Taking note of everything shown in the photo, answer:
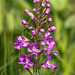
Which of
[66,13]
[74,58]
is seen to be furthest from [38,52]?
[66,13]

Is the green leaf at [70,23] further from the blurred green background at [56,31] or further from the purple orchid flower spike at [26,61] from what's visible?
the purple orchid flower spike at [26,61]

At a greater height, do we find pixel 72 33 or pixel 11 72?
pixel 72 33

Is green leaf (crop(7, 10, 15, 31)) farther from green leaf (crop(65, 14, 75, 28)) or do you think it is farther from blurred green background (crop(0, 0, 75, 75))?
green leaf (crop(65, 14, 75, 28))

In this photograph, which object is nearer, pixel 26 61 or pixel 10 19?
pixel 26 61

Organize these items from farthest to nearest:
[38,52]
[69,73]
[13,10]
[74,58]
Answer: [13,10], [74,58], [69,73], [38,52]

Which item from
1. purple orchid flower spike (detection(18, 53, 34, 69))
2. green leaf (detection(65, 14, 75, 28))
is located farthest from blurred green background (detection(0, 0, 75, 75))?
purple orchid flower spike (detection(18, 53, 34, 69))

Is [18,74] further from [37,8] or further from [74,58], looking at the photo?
[74,58]

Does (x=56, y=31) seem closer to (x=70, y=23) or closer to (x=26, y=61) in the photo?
(x=70, y=23)

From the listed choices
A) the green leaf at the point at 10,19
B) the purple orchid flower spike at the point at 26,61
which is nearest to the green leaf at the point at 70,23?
the green leaf at the point at 10,19

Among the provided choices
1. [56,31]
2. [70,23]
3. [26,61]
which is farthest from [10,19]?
[26,61]

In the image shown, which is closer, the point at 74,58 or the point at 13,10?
the point at 74,58

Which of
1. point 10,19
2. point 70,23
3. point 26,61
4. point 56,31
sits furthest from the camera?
point 70,23
